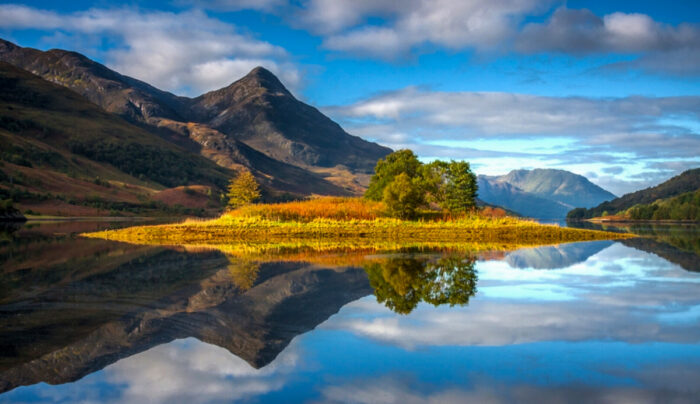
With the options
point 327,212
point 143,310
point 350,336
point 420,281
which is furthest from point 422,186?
point 350,336

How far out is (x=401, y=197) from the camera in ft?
157

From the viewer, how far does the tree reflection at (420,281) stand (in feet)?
45.2

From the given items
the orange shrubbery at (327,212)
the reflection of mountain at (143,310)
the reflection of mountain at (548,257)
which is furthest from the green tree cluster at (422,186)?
the reflection of mountain at (143,310)

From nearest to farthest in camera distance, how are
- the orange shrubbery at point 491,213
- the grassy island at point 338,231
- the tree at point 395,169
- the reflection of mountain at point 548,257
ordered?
the reflection of mountain at point 548,257 → the grassy island at point 338,231 → the orange shrubbery at point 491,213 → the tree at point 395,169

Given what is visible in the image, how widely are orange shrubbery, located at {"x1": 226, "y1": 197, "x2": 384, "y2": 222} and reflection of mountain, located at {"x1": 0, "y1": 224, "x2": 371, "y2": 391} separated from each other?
26244 mm

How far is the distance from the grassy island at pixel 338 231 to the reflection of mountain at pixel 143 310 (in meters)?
15.9

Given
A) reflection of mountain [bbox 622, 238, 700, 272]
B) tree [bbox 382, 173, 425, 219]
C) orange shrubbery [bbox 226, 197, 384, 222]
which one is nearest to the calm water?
reflection of mountain [bbox 622, 238, 700, 272]

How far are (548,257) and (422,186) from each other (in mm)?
28006

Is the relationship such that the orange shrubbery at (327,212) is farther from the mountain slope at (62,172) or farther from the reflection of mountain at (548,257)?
the mountain slope at (62,172)

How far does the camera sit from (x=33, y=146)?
155375mm

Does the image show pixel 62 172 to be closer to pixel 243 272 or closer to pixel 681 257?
pixel 243 272

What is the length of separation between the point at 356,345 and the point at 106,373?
4.36 metres

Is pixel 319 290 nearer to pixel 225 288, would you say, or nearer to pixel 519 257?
pixel 225 288

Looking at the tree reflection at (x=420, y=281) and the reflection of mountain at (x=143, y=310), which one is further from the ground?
the tree reflection at (x=420, y=281)
